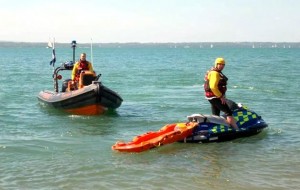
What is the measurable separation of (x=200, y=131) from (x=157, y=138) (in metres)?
1.00

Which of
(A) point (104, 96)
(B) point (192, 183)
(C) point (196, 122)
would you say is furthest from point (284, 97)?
(B) point (192, 183)

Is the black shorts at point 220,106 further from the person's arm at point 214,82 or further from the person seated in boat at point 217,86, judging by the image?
the person's arm at point 214,82

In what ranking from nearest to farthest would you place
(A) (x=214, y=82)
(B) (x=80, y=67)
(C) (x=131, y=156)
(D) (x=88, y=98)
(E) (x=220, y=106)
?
(C) (x=131, y=156) < (A) (x=214, y=82) < (E) (x=220, y=106) < (D) (x=88, y=98) < (B) (x=80, y=67)

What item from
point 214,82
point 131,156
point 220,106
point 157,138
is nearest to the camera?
point 131,156

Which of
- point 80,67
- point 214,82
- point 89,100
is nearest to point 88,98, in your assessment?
point 89,100

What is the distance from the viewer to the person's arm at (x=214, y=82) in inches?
376

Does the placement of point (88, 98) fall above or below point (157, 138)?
above

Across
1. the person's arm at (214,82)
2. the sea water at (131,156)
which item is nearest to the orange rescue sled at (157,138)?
the sea water at (131,156)

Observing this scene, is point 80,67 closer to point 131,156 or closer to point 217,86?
point 217,86

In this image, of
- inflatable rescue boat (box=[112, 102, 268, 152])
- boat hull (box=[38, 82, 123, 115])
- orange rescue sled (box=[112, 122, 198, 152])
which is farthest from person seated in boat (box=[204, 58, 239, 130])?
boat hull (box=[38, 82, 123, 115])

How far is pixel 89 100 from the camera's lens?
13.8 meters

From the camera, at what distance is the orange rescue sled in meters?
9.05

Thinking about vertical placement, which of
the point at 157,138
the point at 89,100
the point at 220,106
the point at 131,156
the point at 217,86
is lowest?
the point at 131,156

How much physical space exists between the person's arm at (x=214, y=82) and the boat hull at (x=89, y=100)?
4.72 metres
